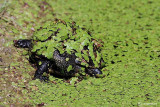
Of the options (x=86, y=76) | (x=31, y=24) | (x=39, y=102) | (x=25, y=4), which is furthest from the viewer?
(x=25, y=4)

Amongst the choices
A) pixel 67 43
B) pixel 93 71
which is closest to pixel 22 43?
pixel 67 43

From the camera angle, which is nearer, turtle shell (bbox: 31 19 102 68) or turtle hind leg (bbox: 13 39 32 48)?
turtle shell (bbox: 31 19 102 68)

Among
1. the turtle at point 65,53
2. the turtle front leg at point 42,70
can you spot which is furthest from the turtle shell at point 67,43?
the turtle front leg at point 42,70

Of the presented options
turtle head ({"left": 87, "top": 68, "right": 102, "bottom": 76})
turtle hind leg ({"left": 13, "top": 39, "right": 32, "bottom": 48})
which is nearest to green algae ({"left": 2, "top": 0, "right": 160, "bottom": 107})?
turtle head ({"left": 87, "top": 68, "right": 102, "bottom": 76})

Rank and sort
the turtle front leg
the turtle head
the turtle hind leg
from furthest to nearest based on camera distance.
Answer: the turtle hind leg < the turtle head < the turtle front leg

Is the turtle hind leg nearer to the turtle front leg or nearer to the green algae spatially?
the green algae

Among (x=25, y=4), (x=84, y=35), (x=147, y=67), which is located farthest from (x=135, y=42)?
(x=25, y=4)

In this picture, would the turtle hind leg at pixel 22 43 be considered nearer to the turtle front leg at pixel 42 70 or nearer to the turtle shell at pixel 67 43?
the turtle shell at pixel 67 43

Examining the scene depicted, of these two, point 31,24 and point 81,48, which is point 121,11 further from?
point 81,48
